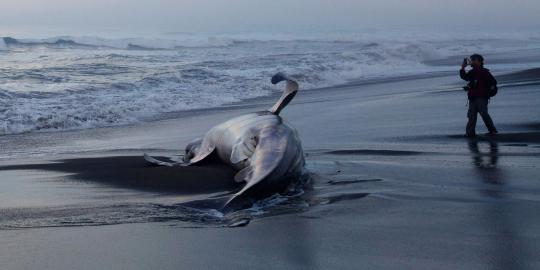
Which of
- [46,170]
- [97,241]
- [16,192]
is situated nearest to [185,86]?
[46,170]

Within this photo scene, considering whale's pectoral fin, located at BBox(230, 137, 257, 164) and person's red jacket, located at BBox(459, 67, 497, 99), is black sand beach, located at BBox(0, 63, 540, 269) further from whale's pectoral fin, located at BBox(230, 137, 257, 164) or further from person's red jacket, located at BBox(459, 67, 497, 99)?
person's red jacket, located at BBox(459, 67, 497, 99)

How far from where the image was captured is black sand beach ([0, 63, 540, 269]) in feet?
15.2

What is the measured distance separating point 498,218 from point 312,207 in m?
1.44

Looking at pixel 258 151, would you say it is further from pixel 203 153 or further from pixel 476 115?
pixel 476 115

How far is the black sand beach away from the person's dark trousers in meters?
0.23

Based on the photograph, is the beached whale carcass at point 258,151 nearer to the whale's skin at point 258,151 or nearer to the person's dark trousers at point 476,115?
the whale's skin at point 258,151

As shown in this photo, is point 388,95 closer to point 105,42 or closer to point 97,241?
point 97,241

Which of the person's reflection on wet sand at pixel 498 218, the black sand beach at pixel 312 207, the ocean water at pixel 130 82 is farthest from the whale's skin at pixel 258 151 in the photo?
the ocean water at pixel 130 82

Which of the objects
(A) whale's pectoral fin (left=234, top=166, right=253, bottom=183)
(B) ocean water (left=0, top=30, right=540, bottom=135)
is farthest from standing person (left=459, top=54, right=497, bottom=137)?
(B) ocean water (left=0, top=30, right=540, bottom=135)

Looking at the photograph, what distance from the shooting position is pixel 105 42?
Result: 4703 centimetres

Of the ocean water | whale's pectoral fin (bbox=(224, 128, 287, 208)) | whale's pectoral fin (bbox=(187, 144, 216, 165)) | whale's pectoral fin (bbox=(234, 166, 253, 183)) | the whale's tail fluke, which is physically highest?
the whale's tail fluke

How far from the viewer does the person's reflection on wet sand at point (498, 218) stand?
4.42 m

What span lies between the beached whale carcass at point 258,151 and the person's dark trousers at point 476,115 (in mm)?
2553

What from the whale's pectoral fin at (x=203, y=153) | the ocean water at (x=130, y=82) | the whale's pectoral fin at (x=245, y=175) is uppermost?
the whale's pectoral fin at (x=245, y=175)
